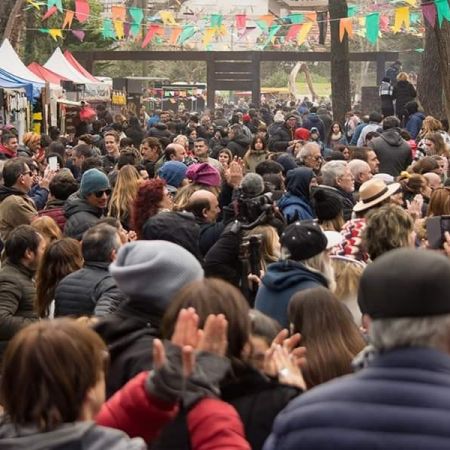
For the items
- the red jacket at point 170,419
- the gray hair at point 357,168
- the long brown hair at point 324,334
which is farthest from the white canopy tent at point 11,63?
the red jacket at point 170,419

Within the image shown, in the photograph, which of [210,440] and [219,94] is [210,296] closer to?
[210,440]

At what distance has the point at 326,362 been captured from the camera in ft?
15.3

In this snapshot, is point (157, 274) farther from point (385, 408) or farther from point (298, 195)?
point (298, 195)

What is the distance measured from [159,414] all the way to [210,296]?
1.45 feet

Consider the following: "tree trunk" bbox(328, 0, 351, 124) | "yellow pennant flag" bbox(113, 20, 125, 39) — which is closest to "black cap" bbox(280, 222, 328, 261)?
"tree trunk" bbox(328, 0, 351, 124)

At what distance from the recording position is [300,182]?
9945 millimetres

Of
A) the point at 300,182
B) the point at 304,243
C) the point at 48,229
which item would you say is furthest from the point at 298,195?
the point at 304,243

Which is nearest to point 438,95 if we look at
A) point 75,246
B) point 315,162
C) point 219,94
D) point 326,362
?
point 315,162

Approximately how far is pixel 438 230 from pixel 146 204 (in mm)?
2258

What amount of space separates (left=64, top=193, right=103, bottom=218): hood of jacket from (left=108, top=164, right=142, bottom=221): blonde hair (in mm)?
517

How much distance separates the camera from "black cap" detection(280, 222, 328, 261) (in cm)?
644

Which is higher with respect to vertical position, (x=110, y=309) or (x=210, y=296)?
(x=210, y=296)

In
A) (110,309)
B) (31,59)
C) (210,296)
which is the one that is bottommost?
(110,309)

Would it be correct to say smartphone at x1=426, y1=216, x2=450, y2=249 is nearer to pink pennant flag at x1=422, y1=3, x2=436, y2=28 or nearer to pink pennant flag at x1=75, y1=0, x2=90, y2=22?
pink pennant flag at x1=422, y1=3, x2=436, y2=28
